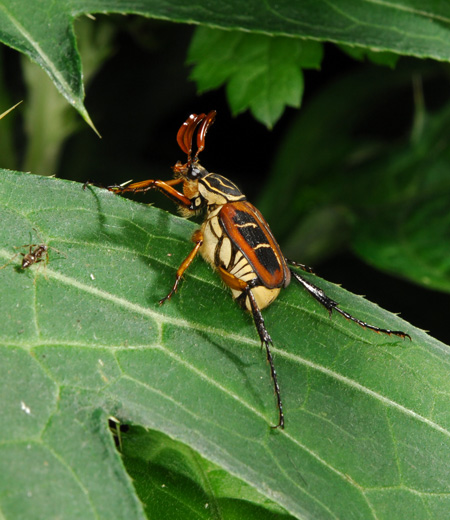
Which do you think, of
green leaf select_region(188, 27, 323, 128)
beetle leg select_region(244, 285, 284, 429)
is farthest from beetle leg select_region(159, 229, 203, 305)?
green leaf select_region(188, 27, 323, 128)

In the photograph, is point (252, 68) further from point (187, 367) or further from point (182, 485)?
point (182, 485)

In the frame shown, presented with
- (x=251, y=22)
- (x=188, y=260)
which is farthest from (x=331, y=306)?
(x=251, y=22)

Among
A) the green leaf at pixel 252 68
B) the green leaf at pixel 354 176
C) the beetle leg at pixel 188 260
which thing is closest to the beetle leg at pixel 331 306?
the beetle leg at pixel 188 260

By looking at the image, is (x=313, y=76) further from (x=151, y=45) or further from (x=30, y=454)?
(x=30, y=454)

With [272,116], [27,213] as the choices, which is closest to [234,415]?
[27,213]

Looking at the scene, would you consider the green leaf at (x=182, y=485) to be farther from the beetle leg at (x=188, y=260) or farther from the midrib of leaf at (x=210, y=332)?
the beetle leg at (x=188, y=260)

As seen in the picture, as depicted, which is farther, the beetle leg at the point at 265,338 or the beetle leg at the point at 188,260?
the beetle leg at the point at 188,260

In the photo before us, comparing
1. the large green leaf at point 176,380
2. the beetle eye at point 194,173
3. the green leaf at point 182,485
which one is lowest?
the green leaf at point 182,485

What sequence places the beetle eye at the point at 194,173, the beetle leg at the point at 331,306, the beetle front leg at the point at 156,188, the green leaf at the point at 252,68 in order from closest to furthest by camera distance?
1. the beetle leg at the point at 331,306
2. the beetle front leg at the point at 156,188
3. the beetle eye at the point at 194,173
4. the green leaf at the point at 252,68
